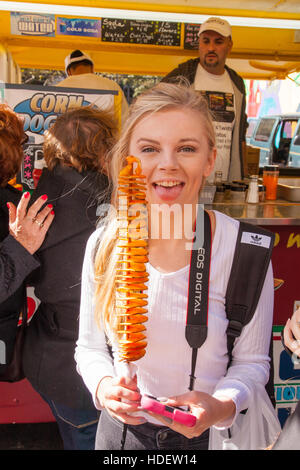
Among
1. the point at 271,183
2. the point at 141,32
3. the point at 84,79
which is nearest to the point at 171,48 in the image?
the point at 141,32

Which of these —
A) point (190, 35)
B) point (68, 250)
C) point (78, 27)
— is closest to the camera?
point (68, 250)

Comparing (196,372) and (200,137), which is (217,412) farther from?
(200,137)

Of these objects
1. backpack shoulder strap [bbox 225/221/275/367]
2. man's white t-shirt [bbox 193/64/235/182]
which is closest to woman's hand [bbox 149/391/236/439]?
backpack shoulder strap [bbox 225/221/275/367]

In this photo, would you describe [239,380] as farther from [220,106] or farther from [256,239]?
[220,106]

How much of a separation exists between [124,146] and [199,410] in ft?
3.07

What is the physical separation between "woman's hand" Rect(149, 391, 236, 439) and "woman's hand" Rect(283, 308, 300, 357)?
Answer: 27 centimetres

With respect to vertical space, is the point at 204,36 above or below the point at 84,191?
above

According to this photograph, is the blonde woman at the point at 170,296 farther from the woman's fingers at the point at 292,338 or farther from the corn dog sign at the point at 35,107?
the corn dog sign at the point at 35,107

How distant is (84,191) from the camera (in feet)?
7.12

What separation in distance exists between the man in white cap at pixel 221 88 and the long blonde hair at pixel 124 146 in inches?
117

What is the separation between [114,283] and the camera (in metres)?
1.53

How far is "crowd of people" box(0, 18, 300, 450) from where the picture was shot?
143cm
